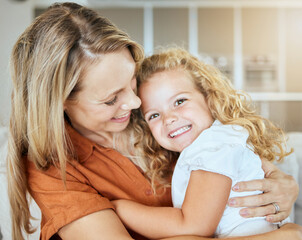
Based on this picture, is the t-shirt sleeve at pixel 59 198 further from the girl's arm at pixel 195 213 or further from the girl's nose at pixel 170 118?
the girl's nose at pixel 170 118

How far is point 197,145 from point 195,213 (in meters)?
0.21

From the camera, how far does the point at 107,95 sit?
3.33 feet

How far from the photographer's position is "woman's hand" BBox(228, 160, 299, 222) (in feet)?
3.28

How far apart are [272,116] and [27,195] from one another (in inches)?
211

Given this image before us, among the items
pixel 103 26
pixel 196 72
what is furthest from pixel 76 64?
pixel 196 72

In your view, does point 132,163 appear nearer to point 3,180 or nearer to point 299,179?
point 3,180

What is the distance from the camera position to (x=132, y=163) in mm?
1191

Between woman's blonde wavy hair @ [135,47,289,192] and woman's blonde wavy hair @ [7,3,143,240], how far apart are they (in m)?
0.30

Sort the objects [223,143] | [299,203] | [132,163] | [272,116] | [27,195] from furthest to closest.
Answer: [272,116]
[299,203]
[132,163]
[27,195]
[223,143]

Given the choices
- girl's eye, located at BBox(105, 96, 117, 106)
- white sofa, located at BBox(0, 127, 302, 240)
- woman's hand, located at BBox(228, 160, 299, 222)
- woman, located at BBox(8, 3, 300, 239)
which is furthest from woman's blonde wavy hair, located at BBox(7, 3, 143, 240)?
woman's hand, located at BBox(228, 160, 299, 222)

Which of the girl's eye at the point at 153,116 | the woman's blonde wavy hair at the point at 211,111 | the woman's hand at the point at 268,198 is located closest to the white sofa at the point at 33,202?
the woman's blonde wavy hair at the point at 211,111

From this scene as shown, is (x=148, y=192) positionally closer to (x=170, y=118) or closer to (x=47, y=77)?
(x=170, y=118)

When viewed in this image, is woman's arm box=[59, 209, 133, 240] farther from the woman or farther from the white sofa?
the white sofa

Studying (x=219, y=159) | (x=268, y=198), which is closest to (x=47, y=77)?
(x=219, y=159)
